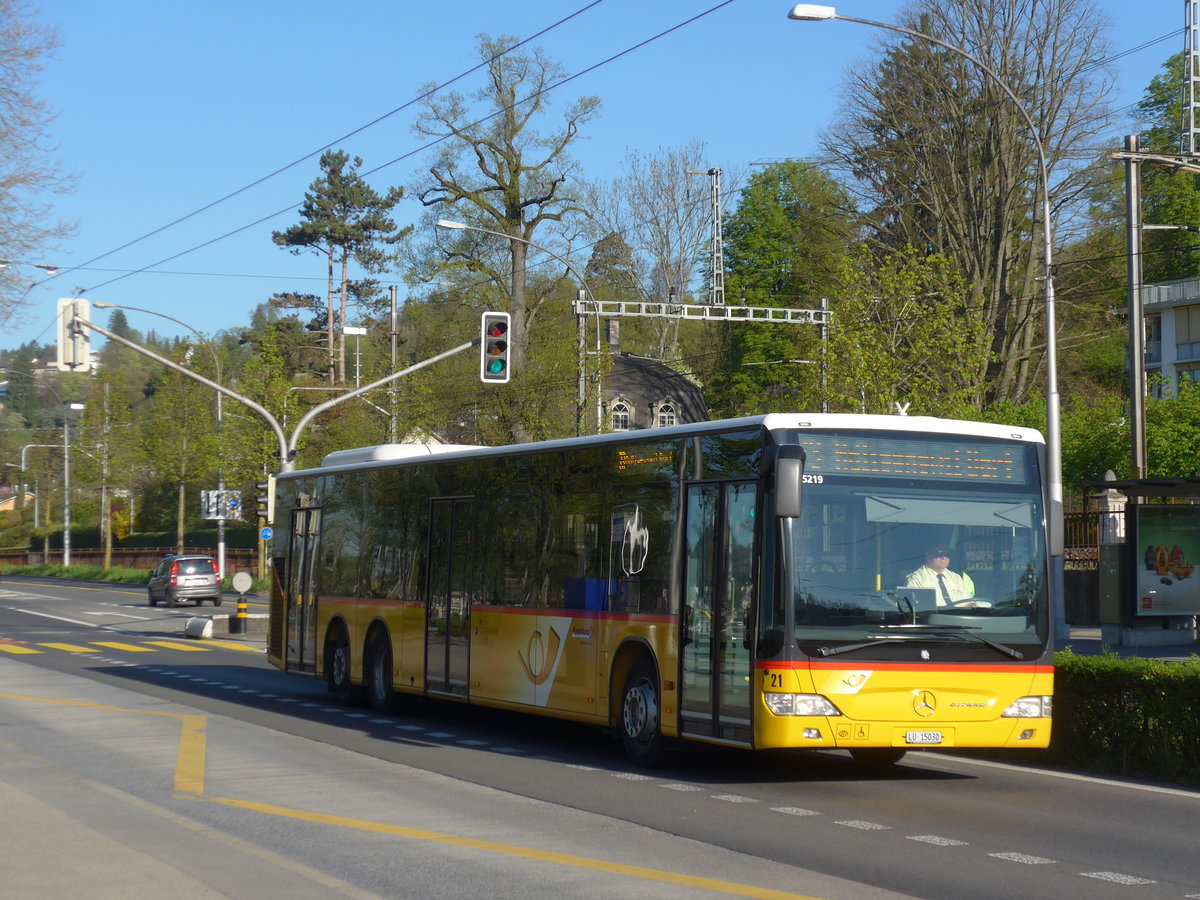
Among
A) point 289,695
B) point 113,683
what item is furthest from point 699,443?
point 113,683

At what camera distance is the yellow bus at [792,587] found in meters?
11.9

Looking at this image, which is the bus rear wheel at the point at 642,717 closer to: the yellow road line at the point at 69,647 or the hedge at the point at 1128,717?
the hedge at the point at 1128,717

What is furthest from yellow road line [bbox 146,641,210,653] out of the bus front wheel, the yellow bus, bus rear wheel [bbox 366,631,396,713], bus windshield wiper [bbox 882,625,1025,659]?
bus windshield wiper [bbox 882,625,1025,659]

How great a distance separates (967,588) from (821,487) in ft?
4.44

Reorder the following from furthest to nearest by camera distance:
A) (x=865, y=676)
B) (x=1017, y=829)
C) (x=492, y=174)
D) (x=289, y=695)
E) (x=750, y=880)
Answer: (x=492, y=174), (x=289, y=695), (x=865, y=676), (x=1017, y=829), (x=750, y=880)

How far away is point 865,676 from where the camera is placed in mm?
11914

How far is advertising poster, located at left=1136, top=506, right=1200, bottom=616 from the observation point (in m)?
25.4

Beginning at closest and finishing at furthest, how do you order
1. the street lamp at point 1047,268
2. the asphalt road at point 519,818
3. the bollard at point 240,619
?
the asphalt road at point 519,818 → the street lamp at point 1047,268 → the bollard at point 240,619

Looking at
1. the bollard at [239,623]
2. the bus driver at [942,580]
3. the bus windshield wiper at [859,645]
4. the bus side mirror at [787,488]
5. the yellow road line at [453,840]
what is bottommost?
the bollard at [239,623]

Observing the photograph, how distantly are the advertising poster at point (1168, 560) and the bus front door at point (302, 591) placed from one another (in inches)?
502

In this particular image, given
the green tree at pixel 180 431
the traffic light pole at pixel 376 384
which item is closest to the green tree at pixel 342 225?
the green tree at pixel 180 431

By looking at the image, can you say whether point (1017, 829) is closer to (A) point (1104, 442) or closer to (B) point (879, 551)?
(B) point (879, 551)

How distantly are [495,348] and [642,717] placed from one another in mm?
13143

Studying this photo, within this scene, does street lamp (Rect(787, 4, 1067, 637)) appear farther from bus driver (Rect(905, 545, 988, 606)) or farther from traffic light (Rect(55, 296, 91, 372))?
traffic light (Rect(55, 296, 91, 372))
